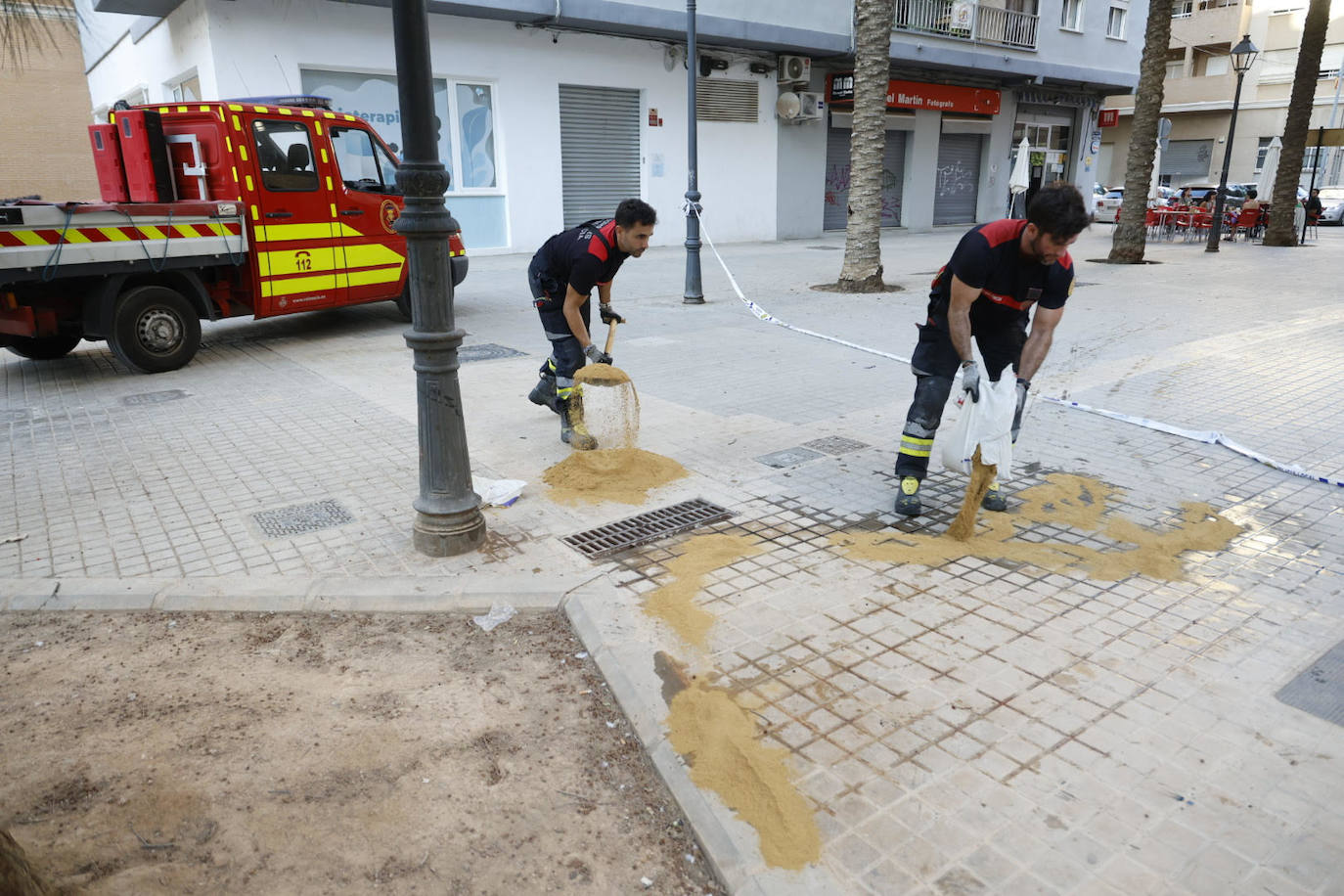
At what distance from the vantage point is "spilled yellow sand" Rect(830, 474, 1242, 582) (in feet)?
14.0

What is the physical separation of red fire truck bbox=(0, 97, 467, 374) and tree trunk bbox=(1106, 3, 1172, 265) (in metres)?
13.2

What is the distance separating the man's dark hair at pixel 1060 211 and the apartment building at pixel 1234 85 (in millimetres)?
47171

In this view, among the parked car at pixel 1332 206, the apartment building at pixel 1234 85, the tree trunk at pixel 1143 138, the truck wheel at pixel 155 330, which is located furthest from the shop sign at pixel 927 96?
the apartment building at pixel 1234 85

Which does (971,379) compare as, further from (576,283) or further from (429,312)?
(429,312)

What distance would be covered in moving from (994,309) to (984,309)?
0.17ft

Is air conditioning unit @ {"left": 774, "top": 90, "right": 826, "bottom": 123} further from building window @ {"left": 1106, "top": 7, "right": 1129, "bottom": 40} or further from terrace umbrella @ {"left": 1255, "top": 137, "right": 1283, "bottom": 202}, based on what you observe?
terrace umbrella @ {"left": 1255, "top": 137, "right": 1283, "bottom": 202}

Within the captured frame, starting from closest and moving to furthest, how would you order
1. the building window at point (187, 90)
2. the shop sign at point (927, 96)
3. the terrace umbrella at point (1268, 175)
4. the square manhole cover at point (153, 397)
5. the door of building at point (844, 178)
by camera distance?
1. the square manhole cover at point (153, 397)
2. the building window at point (187, 90)
3. the shop sign at point (927, 96)
4. the door of building at point (844, 178)
5. the terrace umbrella at point (1268, 175)

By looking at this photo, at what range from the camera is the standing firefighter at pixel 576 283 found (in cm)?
530

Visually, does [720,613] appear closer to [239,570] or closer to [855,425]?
[239,570]

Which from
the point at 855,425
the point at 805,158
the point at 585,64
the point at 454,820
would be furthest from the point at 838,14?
the point at 454,820

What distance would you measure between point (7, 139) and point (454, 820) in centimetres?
2768

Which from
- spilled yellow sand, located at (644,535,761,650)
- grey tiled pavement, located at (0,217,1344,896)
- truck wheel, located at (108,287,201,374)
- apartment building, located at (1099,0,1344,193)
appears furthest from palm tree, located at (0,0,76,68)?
apartment building, located at (1099,0,1344,193)

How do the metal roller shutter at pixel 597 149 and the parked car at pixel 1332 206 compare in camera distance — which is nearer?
the metal roller shutter at pixel 597 149

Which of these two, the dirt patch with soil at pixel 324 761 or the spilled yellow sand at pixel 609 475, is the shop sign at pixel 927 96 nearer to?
the spilled yellow sand at pixel 609 475
